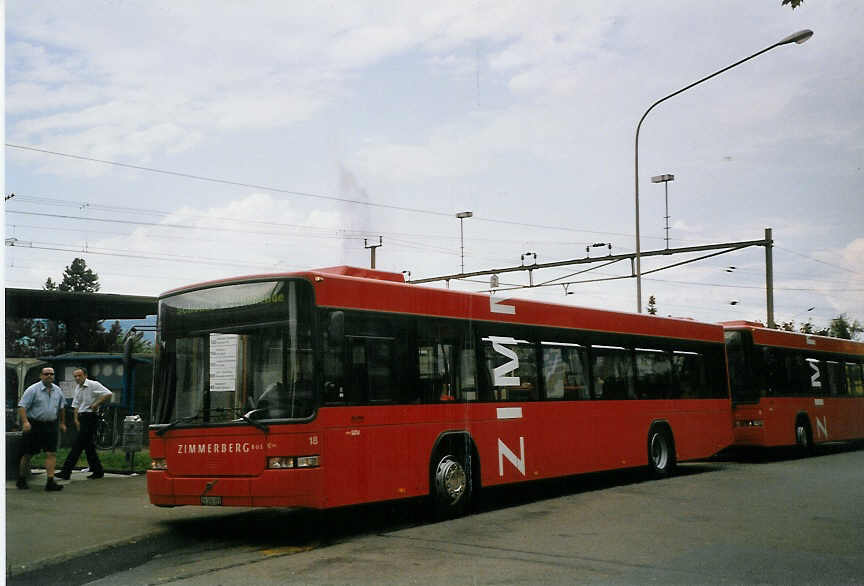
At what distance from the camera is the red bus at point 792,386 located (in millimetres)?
21266

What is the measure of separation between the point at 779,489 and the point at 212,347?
891 cm

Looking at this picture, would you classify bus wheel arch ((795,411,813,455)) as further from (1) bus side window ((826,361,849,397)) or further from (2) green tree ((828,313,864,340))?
(2) green tree ((828,313,864,340))

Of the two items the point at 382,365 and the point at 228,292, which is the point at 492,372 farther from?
the point at 228,292

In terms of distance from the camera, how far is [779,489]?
14.8 meters

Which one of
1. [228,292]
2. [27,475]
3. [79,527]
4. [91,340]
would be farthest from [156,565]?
[91,340]

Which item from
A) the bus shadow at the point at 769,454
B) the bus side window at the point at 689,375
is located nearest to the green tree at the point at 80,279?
the bus shadow at the point at 769,454

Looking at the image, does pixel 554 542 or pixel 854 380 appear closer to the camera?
pixel 554 542

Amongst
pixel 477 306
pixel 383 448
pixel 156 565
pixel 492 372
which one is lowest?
pixel 156 565

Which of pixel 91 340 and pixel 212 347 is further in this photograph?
pixel 91 340

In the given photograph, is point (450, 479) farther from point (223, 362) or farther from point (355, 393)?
point (223, 362)

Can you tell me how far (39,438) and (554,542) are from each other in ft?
26.7

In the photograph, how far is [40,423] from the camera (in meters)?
14.2

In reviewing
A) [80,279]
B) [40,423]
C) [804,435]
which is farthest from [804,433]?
[80,279]

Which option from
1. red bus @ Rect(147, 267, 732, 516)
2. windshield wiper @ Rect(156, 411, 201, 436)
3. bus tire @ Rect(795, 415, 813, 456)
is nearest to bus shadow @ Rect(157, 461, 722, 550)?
red bus @ Rect(147, 267, 732, 516)
